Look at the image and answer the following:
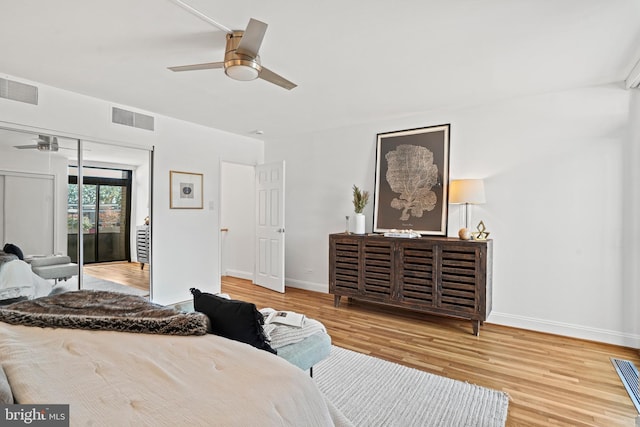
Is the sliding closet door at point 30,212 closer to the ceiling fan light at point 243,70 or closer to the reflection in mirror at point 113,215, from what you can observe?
the reflection in mirror at point 113,215

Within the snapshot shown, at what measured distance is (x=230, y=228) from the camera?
670 centimetres

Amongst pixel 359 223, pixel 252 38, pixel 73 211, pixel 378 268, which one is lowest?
pixel 378 268

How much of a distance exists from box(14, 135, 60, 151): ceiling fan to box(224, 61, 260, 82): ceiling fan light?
8.11ft

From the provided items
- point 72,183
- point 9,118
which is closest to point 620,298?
point 72,183

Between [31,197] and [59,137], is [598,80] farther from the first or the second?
[31,197]

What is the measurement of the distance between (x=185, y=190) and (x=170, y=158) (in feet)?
1.56

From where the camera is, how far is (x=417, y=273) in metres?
3.87

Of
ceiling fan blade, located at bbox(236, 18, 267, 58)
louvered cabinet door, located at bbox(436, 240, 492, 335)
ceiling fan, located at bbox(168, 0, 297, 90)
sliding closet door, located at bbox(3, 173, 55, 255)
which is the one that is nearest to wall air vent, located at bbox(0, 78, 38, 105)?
sliding closet door, located at bbox(3, 173, 55, 255)

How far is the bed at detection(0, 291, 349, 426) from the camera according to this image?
1064mm

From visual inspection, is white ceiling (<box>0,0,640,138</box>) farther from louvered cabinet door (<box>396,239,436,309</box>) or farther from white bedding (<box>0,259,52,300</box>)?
white bedding (<box>0,259,52,300</box>)

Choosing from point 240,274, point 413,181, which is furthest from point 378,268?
point 240,274

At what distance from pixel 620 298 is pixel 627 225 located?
0.71m

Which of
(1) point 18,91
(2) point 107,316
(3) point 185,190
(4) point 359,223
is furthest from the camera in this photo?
(3) point 185,190

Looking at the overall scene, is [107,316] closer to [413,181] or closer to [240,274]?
[413,181]
